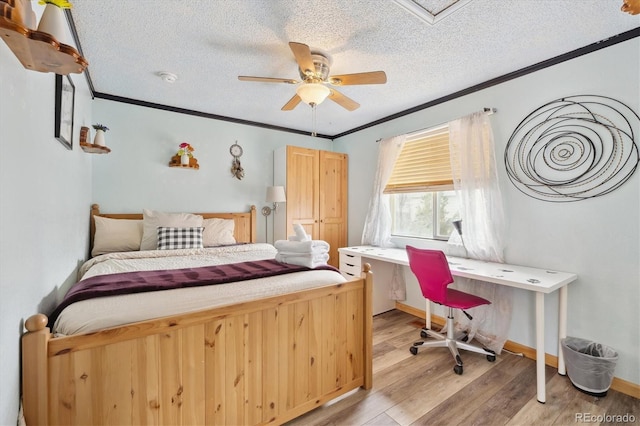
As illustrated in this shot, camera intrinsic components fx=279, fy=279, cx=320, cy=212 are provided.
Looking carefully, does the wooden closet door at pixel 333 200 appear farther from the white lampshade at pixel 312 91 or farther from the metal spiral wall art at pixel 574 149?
the metal spiral wall art at pixel 574 149

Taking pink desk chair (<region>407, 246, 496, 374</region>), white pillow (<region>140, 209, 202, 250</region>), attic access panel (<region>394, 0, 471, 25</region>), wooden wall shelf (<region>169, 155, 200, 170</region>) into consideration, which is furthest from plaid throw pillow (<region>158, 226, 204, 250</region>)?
attic access panel (<region>394, 0, 471, 25</region>)

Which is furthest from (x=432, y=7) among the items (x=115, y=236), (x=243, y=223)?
(x=115, y=236)

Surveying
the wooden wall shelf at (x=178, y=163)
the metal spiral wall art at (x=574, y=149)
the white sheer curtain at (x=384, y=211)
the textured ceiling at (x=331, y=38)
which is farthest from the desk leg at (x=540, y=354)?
the wooden wall shelf at (x=178, y=163)

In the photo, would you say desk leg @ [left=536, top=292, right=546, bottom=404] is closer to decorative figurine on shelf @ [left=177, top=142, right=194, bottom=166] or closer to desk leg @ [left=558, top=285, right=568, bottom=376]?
desk leg @ [left=558, top=285, right=568, bottom=376]

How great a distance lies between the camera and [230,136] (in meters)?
Result: 3.75

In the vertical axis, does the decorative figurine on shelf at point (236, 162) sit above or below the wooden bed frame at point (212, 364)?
A: above

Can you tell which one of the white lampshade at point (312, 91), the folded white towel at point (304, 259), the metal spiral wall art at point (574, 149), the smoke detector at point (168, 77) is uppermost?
the smoke detector at point (168, 77)

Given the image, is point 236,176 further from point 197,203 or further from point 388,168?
point 388,168

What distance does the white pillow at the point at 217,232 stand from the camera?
317 cm

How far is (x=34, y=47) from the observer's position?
858 mm

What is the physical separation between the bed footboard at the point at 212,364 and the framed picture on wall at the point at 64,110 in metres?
1.11

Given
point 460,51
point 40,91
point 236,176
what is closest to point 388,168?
point 460,51

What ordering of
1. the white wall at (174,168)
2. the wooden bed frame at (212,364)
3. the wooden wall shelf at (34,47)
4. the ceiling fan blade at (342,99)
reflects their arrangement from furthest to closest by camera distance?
the white wall at (174,168), the ceiling fan blade at (342,99), the wooden bed frame at (212,364), the wooden wall shelf at (34,47)

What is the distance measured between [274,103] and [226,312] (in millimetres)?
2529
